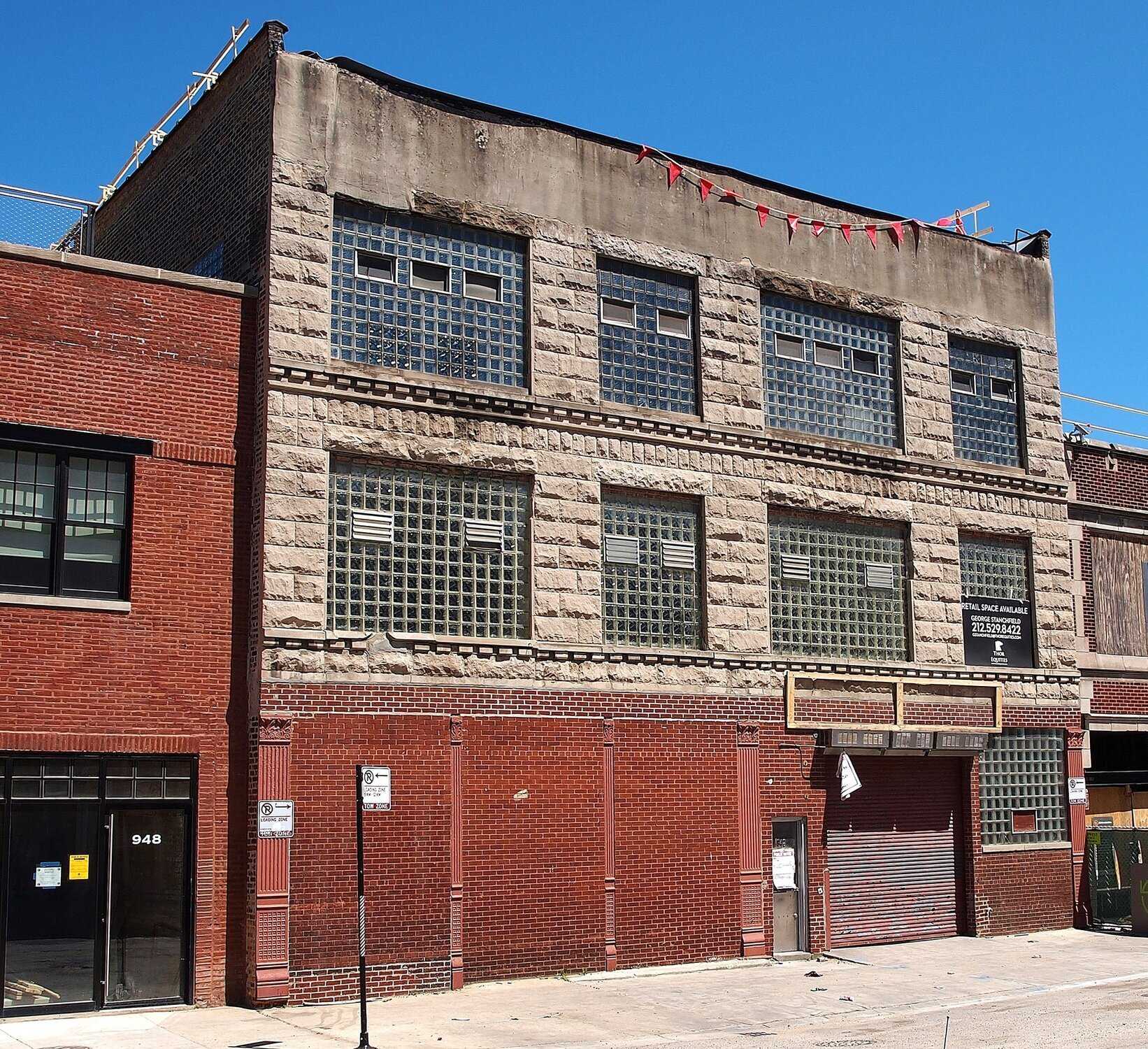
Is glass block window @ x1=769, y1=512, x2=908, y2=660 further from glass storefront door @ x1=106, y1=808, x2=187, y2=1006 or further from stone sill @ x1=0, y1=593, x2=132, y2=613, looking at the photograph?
stone sill @ x1=0, y1=593, x2=132, y2=613

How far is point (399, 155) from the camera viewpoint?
2025 centimetres

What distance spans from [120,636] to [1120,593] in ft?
64.6

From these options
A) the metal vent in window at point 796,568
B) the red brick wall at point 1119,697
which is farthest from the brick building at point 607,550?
the red brick wall at point 1119,697

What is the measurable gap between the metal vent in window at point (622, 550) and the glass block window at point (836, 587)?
2752mm

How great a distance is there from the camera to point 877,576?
24.5 metres

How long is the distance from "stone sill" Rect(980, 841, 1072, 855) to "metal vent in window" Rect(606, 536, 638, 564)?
870 cm

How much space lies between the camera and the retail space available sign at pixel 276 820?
17.7 meters

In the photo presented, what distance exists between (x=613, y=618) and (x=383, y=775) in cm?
461

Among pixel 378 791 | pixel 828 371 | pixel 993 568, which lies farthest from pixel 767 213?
pixel 378 791

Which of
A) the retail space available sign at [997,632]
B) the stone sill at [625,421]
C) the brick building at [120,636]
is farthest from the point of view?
the retail space available sign at [997,632]

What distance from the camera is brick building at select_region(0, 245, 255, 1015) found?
17.0 meters

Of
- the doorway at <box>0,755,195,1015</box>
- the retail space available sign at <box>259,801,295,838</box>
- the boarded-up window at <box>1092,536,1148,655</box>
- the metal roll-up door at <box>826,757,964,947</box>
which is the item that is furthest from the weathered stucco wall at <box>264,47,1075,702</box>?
the doorway at <box>0,755,195,1015</box>

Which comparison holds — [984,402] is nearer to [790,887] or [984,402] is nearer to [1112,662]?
Answer: [1112,662]

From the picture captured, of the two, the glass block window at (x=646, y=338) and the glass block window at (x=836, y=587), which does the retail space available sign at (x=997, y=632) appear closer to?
the glass block window at (x=836, y=587)
